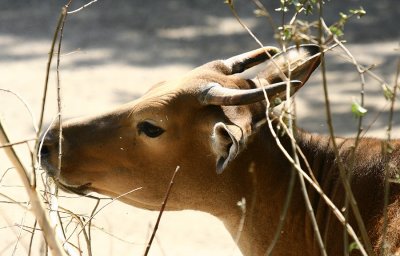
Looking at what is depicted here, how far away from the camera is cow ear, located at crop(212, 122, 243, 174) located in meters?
4.47

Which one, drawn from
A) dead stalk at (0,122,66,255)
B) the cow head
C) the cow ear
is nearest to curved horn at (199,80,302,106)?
the cow head

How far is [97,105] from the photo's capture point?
9914mm

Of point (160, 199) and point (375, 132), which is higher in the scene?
point (375, 132)

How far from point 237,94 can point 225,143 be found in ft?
0.78

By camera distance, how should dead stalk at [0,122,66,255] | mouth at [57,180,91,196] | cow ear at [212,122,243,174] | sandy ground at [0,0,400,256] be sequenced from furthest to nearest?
1. sandy ground at [0,0,400,256]
2. mouth at [57,180,91,196]
3. cow ear at [212,122,243,174]
4. dead stalk at [0,122,66,255]

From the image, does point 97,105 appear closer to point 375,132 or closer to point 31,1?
point 375,132

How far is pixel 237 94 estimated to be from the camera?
4.59m

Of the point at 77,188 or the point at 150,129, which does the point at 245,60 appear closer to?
the point at 150,129

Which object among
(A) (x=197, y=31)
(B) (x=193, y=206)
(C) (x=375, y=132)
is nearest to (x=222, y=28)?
(A) (x=197, y=31)

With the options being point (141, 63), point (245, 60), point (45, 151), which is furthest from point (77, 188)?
point (141, 63)

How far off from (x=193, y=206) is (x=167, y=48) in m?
7.07

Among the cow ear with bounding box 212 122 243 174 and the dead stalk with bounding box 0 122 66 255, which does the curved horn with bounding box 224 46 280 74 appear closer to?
the cow ear with bounding box 212 122 243 174

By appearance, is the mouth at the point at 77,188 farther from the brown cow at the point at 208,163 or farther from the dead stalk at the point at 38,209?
the dead stalk at the point at 38,209

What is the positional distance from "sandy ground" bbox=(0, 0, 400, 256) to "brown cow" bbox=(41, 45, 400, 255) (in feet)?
6.93
